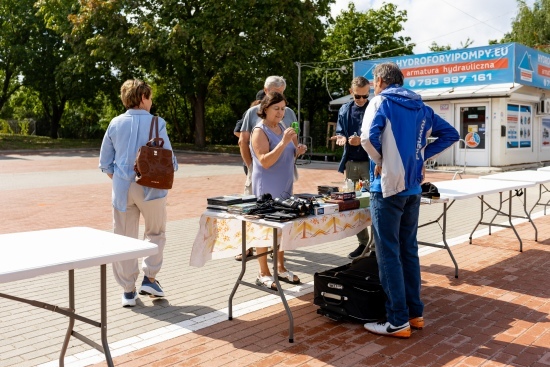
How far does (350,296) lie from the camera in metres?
4.46

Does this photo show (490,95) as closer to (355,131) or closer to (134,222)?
(355,131)

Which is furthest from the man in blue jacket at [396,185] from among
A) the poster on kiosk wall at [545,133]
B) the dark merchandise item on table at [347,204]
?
the poster on kiosk wall at [545,133]

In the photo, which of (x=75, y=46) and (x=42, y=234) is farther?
(x=75, y=46)

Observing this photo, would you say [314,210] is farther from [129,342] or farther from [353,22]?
[353,22]

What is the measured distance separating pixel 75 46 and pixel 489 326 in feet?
105

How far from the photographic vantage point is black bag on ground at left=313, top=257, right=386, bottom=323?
443 cm

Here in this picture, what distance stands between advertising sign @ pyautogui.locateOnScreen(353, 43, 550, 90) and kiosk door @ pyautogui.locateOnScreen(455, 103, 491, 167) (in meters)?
0.97

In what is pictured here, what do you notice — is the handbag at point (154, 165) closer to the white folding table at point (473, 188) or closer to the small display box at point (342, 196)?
the small display box at point (342, 196)

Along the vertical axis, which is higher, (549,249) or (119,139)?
(119,139)

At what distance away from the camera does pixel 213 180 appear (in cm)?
1666

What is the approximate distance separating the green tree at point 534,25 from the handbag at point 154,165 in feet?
140

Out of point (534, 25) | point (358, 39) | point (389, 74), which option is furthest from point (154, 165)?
point (534, 25)

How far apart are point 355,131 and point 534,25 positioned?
41242 millimetres

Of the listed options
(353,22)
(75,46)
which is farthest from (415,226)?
(353,22)
